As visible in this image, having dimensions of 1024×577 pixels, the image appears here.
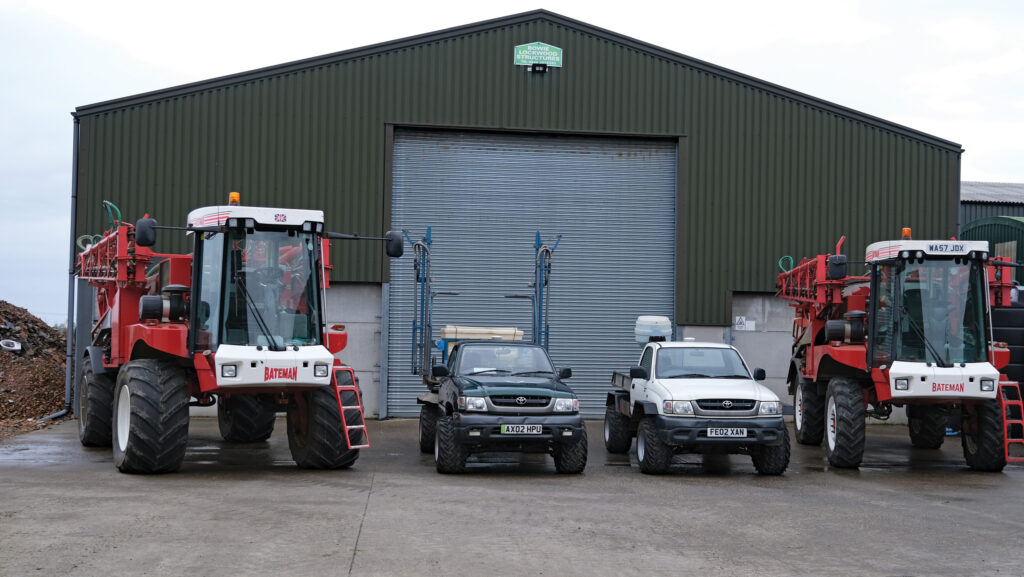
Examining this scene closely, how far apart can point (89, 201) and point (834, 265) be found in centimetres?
1473

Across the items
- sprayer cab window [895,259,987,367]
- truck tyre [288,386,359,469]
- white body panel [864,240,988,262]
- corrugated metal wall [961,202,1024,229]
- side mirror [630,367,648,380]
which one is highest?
corrugated metal wall [961,202,1024,229]

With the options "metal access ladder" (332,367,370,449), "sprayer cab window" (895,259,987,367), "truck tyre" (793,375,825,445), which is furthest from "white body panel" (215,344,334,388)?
"truck tyre" (793,375,825,445)

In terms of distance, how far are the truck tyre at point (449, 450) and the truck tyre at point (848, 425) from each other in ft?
17.0

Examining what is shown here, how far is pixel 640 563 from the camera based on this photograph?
7.86 metres

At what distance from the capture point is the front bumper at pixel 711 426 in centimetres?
1321

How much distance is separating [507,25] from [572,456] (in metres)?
12.1

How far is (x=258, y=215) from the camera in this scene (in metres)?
12.6

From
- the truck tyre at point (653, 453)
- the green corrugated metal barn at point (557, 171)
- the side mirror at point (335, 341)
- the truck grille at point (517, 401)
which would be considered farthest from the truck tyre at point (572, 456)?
the green corrugated metal barn at point (557, 171)

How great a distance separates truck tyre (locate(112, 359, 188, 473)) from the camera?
11859 mm

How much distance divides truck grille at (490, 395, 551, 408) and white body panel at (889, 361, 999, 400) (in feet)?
15.5

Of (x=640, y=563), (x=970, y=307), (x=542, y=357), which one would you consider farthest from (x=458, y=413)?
(x=970, y=307)

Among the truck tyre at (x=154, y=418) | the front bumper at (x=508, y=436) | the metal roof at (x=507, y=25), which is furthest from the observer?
the metal roof at (x=507, y=25)

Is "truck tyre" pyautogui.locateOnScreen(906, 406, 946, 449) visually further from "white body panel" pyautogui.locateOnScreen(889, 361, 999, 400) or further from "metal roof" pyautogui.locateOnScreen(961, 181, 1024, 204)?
"metal roof" pyautogui.locateOnScreen(961, 181, 1024, 204)

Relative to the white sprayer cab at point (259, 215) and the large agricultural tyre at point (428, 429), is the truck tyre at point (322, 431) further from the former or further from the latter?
the large agricultural tyre at point (428, 429)
